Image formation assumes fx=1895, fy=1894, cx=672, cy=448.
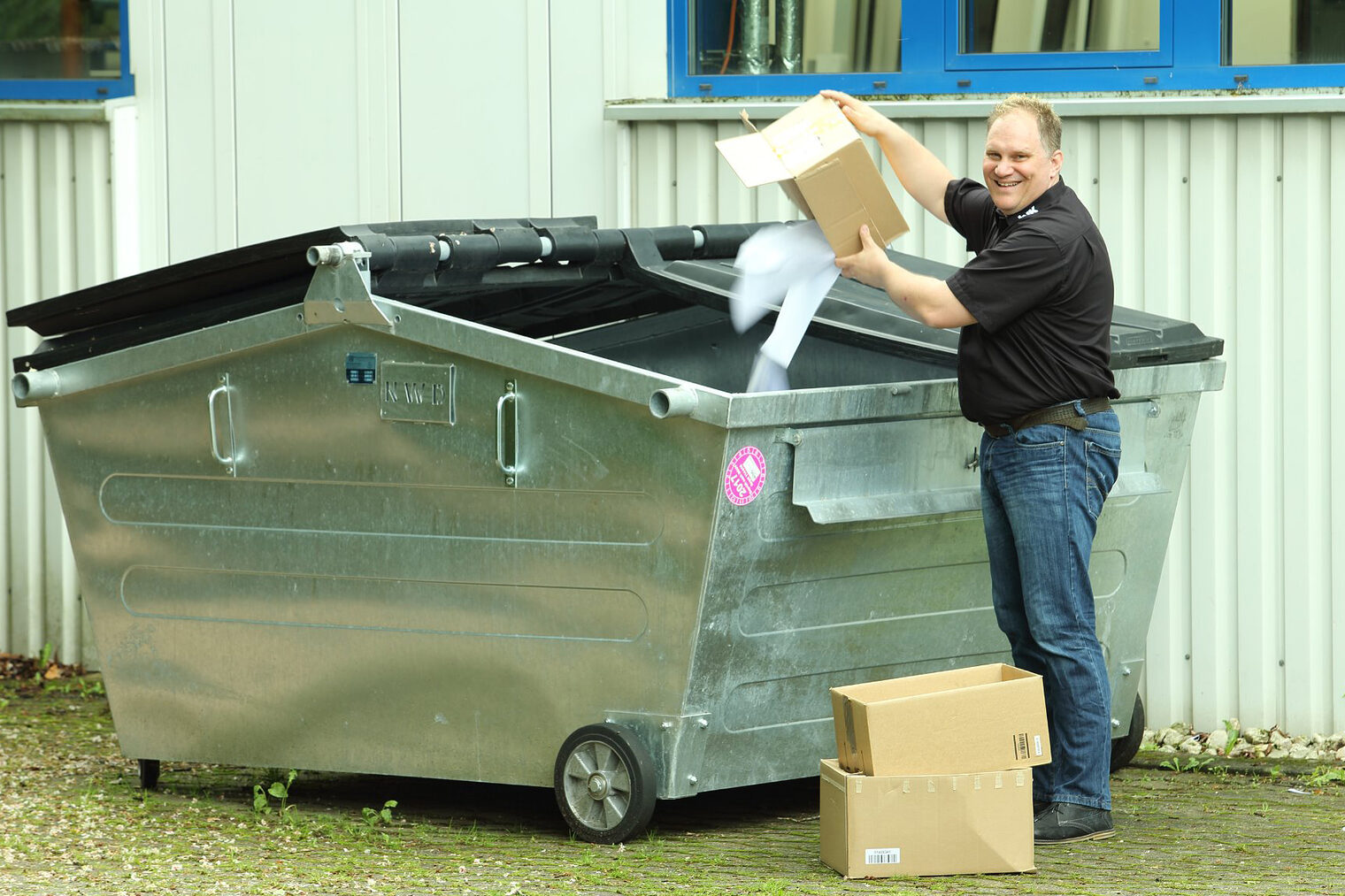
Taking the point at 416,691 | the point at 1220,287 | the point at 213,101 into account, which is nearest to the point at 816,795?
the point at 416,691

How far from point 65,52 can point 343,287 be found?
122 inches

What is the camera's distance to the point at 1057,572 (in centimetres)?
425

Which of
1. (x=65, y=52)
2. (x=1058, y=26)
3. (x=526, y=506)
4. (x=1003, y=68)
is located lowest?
(x=526, y=506)

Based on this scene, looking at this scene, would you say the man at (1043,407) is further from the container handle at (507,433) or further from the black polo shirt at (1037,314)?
the container handle at (507,433)

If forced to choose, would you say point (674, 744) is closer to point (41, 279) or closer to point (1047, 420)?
point (1047, 420)

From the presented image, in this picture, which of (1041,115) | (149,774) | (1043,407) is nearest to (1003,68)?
(1041,115)

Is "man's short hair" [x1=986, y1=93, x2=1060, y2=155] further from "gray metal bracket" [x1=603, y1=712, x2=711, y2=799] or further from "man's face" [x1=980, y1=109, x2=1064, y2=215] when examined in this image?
"gray metal bracket" [x1=603, y1=712, x2=711, y2=799]

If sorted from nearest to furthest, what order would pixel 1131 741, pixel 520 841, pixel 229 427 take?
pixel 520 841 → pixel 229 427 → pixel 1131 741

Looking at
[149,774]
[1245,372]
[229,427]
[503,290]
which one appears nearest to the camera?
[229,427]

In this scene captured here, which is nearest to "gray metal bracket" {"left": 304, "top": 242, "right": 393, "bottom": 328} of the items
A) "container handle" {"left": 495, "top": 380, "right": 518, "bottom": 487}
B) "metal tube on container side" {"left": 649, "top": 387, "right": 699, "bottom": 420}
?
"container handle" {"left": 495, "top": 380, "right": 518, "bottom": 487}

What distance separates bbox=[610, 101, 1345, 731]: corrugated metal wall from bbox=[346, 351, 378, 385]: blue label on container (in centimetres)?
222

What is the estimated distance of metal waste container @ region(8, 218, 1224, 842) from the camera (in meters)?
4.12

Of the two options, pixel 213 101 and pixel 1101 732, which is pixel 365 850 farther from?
pixel 213 101

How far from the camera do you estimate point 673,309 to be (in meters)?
5.02
